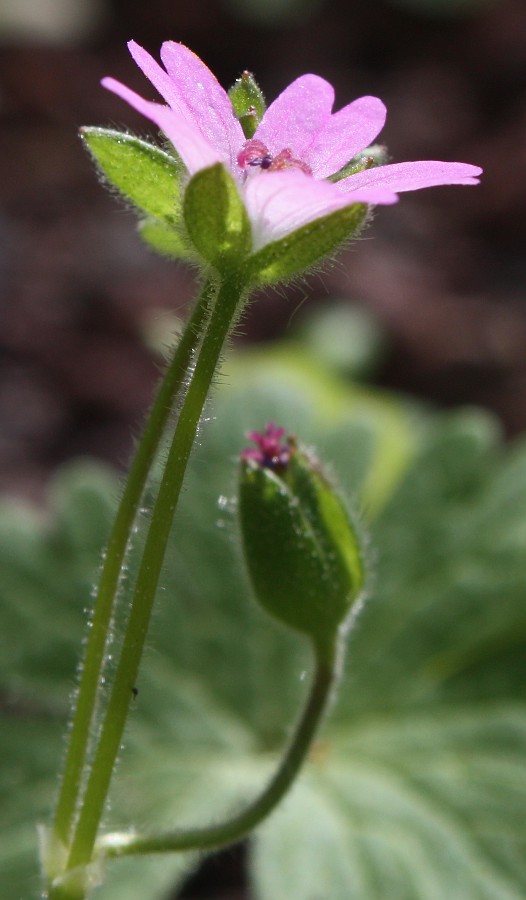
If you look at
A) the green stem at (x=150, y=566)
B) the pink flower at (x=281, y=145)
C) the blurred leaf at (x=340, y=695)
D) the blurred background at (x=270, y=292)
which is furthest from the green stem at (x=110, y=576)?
the blurred background at (x=270, y=292)

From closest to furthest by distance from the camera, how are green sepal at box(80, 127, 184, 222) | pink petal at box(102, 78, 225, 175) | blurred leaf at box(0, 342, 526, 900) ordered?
pink petal at box(102, 78, 225, 175), green sepal at box(80, 127, 184, 222), blurred leaf at box(0, 342, 526, 900)

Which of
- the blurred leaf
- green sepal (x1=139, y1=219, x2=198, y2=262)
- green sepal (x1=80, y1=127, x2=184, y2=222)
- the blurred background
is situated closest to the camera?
green sepal (x1=80, y1=127, x2=184, y2=222)

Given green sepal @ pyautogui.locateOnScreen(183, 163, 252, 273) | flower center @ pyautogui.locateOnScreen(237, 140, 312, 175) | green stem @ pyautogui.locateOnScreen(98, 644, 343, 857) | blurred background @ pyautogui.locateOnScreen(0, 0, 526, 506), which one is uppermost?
blurred background @ pyautogui.locateOnScreen(0, 0, 526, 506)

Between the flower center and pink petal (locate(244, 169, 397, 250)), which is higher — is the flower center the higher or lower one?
the higher one

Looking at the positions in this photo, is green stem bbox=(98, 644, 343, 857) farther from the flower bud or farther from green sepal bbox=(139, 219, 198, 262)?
green sepal bbox=(139, 219, 198, 262)

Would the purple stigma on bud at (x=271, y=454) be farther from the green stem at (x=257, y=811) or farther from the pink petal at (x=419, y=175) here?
the pink petal at (x=419, y=175)

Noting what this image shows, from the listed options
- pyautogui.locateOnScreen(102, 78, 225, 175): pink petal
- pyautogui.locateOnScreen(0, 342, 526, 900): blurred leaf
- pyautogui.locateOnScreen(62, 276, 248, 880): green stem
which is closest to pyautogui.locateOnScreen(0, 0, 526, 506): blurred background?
pyautogui.locateOnScreen(0, 342, 526, 900): blurred leaf

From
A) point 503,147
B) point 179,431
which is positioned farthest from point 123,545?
point 503,147

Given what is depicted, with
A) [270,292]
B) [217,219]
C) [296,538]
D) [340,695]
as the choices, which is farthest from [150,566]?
[270,292]
